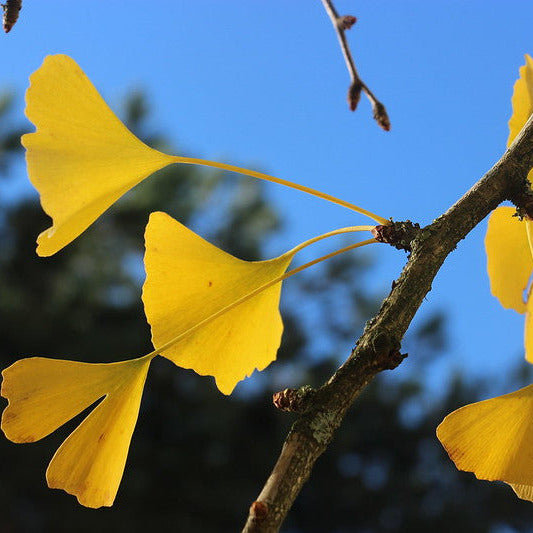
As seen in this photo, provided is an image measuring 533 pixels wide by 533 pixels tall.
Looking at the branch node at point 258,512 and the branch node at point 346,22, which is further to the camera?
the branch node at point 346,22

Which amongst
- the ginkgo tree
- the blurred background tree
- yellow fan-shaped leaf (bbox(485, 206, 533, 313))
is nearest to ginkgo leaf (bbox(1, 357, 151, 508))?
the ginkgo tree

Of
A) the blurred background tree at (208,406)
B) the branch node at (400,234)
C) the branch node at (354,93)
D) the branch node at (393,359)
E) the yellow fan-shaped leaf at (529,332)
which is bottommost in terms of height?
the blurred background tree at (208,406)

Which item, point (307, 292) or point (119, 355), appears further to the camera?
point (307, 292)

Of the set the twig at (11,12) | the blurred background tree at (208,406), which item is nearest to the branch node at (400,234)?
the twig at (11,12)

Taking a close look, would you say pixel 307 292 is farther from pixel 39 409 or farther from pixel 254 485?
pixel 39 409

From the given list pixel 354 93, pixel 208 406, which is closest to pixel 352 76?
pixel 354 93

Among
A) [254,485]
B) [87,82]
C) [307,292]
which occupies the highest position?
[87,82]

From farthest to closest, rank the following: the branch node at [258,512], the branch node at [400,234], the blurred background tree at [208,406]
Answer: the blurred background tree at [208,406] → the branch node at [400,234] → the branch node at [258,512]

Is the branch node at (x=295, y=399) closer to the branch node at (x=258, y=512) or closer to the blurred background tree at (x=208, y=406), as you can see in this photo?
the branch node at (x=258, y=512)

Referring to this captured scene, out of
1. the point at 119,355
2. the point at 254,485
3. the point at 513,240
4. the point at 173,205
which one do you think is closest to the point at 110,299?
the point at 119,355
